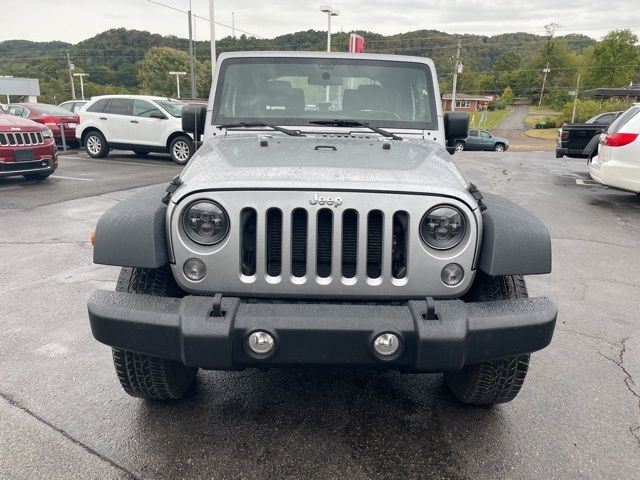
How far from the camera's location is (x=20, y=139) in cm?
908

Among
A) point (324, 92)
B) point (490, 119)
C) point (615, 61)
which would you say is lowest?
point (490, 119)

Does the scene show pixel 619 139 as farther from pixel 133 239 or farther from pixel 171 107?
pixel 171 107

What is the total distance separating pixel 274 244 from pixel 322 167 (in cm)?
43

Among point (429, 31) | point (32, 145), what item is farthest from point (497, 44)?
point (32, 145)

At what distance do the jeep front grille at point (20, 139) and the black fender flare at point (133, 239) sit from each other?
8.00 metres

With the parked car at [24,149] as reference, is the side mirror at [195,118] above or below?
above

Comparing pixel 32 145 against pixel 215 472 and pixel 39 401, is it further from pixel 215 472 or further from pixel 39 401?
pixel 215 472

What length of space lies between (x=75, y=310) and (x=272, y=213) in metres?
2.59

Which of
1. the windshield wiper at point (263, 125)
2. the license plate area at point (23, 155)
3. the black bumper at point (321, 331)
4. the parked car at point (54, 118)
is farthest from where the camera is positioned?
the parked car at point (54, 118)

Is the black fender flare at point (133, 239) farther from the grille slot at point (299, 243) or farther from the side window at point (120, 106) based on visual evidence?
the side window at point (120, 106)

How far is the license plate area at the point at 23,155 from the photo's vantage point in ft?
29.7

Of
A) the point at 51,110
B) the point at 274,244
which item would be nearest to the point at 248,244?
the point at 274,244

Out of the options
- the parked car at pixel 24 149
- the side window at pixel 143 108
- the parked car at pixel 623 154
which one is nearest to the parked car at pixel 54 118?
the side window at pixel 143 108

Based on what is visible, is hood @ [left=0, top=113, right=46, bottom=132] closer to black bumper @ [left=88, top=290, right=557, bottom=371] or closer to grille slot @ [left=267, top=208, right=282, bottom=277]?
black bumper @ [left=88, top=290, right=557, bottom=371]
